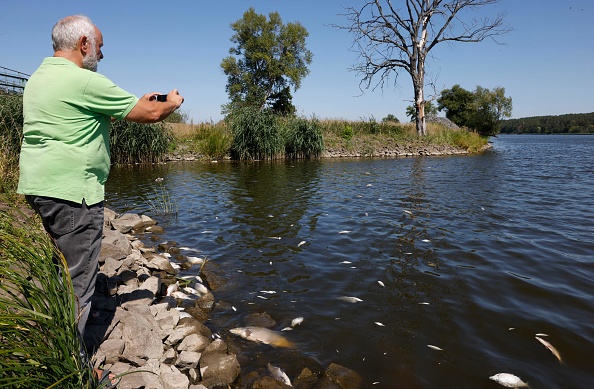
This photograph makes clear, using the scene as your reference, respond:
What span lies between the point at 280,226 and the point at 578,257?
5.49m

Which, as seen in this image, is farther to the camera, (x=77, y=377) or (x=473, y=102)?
(x=473, y=102)

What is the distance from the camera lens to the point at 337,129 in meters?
32.6

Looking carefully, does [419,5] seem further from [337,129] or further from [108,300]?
[108,300]

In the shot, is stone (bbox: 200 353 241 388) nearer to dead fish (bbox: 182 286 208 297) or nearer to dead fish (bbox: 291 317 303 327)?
dead fish (bbox: 291 317 303 327)

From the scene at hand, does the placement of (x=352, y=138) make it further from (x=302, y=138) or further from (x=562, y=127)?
(x=562, y=127)

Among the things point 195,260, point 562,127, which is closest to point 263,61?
point 195,260

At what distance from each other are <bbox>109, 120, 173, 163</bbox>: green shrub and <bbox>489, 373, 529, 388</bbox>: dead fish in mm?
20302

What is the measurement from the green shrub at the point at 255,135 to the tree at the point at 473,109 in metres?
34.9

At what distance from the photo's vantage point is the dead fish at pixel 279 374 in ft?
11.1

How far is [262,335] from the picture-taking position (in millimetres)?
4082

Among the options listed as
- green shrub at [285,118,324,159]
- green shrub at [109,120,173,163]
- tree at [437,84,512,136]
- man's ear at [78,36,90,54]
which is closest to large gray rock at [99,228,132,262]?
man's ear at [78,36,90,54]

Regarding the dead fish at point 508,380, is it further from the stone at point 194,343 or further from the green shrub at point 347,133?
the green shrub at point 347,133

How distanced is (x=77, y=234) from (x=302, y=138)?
2255 cm

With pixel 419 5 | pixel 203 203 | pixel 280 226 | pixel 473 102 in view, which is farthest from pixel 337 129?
pixel 473 102
